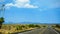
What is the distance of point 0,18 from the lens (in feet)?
133

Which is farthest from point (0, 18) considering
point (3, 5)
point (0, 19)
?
point (3, 5)

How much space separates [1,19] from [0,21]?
453 mm

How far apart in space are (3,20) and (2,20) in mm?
207

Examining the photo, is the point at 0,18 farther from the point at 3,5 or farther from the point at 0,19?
the point at 3,5

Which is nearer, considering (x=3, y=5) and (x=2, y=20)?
(x=3, y=5)

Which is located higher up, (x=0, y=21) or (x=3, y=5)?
(x=3, y=5)

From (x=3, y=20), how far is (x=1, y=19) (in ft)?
2.35

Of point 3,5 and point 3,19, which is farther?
point 3,19

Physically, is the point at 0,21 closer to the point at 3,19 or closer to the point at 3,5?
the point at 3,19

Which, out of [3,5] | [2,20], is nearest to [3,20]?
[2,20]

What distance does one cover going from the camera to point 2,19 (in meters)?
40.3

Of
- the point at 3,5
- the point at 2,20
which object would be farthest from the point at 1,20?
the point at 3,5

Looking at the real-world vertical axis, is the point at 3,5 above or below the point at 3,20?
above

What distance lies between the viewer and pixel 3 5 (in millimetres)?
34969
